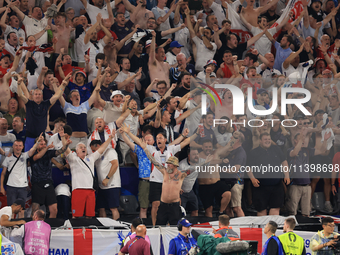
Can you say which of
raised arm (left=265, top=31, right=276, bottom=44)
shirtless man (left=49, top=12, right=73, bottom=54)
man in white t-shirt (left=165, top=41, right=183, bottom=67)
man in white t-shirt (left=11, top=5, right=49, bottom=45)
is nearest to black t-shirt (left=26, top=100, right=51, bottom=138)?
shirtless man (left=49, top=12, right=73, bottom=54)

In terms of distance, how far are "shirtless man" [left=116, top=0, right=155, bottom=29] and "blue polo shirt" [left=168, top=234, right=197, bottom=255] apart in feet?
27.8

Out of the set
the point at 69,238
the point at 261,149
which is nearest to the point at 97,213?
the point at 69,238

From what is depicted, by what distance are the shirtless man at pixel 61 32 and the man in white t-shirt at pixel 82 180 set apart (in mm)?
4112

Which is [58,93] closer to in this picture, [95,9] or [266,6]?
[95,9]

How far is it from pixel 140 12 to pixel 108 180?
20.5ft

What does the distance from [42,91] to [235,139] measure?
15.5 ft

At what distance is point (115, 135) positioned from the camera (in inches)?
454

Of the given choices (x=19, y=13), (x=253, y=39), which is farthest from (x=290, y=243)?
(x=19, y=13)

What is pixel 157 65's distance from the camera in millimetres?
13930

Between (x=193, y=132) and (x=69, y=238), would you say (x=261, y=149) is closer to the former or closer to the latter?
(x=193, y=132)

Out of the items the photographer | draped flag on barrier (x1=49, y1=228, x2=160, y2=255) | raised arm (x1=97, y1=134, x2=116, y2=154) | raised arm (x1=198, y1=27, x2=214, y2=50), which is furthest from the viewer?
raised arm (x1=198, y1=27, x2=214, y2=50)

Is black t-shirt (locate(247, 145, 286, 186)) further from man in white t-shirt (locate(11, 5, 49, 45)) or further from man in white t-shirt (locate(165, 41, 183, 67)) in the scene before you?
man in white t-shirt (locate(11, 5, 49, 45))

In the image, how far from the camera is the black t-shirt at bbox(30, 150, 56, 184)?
413 inches

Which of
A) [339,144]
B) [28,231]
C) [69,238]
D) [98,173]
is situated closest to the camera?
[28,231]
